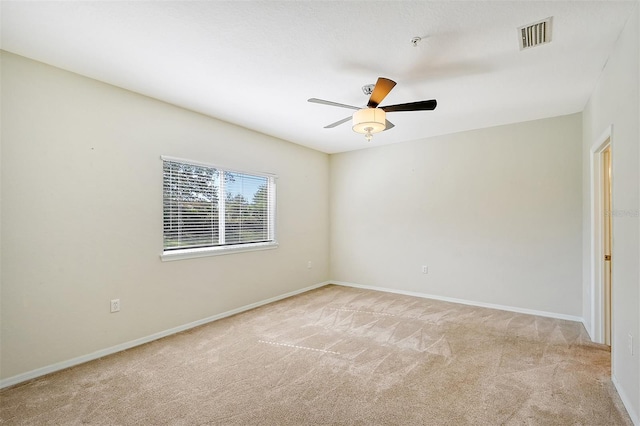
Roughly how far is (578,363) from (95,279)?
438 cm

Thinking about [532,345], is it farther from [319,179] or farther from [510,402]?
[319,179]

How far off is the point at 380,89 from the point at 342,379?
234cm

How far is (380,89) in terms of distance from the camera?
246 centimetres

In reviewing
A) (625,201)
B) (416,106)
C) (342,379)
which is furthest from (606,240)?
(342,379)

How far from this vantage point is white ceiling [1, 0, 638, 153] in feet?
6.24

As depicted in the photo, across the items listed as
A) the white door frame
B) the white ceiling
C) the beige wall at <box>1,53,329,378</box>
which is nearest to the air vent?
the white ceiling

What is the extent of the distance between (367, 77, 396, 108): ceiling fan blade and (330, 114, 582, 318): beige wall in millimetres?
2525

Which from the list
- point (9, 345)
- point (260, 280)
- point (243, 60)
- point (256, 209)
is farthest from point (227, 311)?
point (243, 60)

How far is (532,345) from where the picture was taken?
3.03 m

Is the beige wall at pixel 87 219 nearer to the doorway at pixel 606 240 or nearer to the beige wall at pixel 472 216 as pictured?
the beige wall at pixel 472 216

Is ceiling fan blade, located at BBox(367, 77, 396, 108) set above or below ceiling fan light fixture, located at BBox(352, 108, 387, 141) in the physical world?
above

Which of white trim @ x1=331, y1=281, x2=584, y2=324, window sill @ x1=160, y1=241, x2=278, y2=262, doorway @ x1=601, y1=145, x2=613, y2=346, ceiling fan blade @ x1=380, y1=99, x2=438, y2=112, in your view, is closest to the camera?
ceiling fan blade @ x1=380, y1=99, x2=438, y2=112

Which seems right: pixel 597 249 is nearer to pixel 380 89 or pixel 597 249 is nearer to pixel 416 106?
pixel 416 106

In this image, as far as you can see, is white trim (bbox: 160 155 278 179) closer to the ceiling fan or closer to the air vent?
the ceiling fan
